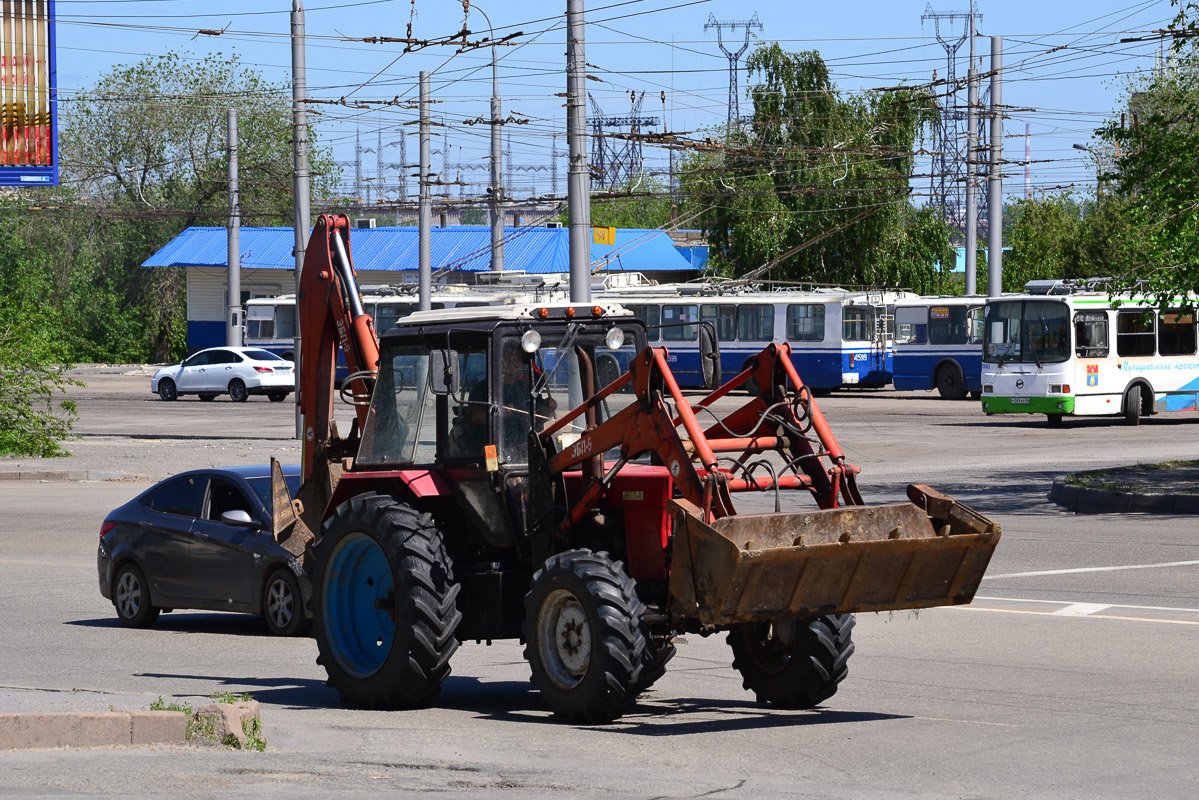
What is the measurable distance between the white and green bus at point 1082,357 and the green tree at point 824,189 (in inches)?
1043

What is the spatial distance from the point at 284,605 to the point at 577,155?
14.4 m

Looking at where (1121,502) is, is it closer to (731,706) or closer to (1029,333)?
(731,706)

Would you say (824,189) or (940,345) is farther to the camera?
(824,189)

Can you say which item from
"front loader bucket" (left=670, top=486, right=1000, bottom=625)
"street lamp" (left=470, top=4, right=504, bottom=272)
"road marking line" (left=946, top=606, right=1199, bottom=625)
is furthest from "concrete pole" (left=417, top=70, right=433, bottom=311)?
"front loader bucket" (left=670, top=486, right=1000, bottom=625)

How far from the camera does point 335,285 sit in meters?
12.2

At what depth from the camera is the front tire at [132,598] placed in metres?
13.4

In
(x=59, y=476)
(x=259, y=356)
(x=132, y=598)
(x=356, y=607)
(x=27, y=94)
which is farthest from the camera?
(x=259, y=356)

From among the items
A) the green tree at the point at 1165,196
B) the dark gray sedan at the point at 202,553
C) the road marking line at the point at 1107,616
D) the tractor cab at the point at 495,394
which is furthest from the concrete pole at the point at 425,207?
the tractor cab at the point at 495,394

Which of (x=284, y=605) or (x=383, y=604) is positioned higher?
(x=383, y=604)

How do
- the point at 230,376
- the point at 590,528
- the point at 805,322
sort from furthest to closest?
the point at 805,322
the point at 230,376
the point at 590,528

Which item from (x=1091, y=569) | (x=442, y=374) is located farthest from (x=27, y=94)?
(x=442, y=374)

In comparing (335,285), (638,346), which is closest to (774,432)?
(638,346)

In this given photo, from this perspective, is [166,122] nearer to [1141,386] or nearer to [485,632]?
[1141,386]

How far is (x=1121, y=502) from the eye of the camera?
67.3 ft
